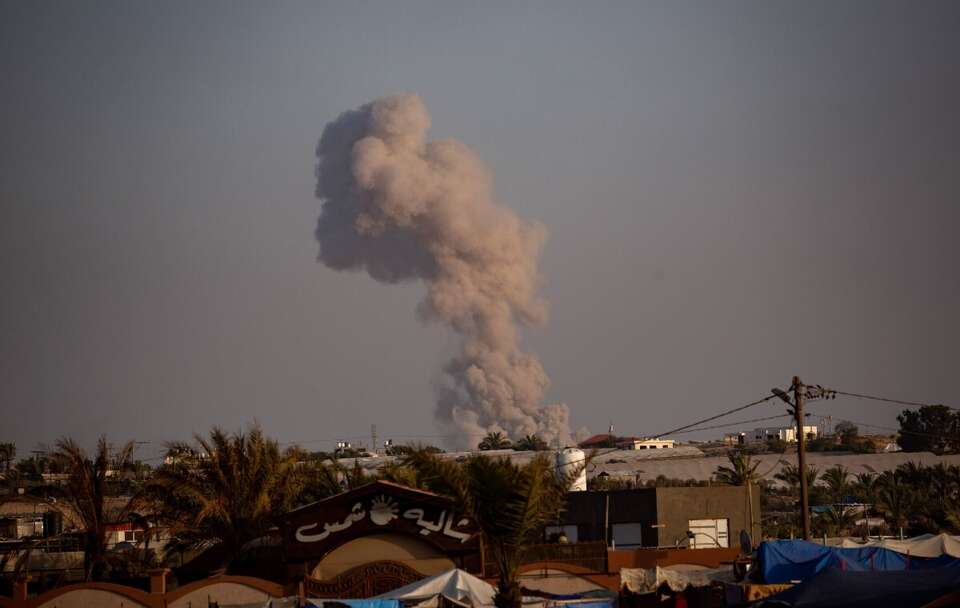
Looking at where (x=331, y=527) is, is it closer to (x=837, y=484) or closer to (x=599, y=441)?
(x=837, y=484)

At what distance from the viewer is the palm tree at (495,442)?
132 m

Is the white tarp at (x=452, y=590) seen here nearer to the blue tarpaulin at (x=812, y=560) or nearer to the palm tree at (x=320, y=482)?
the blue tarpaulin at (x=812, y=560)

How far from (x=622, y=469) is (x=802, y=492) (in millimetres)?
60161

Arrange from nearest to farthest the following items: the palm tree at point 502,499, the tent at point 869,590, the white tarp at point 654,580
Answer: the tent at point 869,590, the palm tree at point 502,499, the white tarp at point 654,580

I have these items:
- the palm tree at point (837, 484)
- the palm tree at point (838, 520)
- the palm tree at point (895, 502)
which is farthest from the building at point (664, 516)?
the palm tree at point (837, 484)

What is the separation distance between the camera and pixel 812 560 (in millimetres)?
29859

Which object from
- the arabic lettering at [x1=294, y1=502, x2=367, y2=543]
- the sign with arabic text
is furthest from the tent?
Answer: the arabic lettering at [x1=294, y1=502, x2=367, y2=543]

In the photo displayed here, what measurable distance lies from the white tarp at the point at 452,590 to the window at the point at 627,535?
24.4 metres

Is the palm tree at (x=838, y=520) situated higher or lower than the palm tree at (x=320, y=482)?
lower

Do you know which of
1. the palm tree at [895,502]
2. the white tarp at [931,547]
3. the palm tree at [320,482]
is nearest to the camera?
the white tarp at [931,547]

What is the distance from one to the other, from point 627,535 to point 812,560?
2120 cm

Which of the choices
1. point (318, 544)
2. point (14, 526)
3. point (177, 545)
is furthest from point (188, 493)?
point (14, 526)

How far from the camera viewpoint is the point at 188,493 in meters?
36.1

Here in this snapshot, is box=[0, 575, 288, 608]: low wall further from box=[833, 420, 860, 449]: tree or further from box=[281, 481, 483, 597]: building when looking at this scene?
box=[833, 420, 860, 449]: tree
